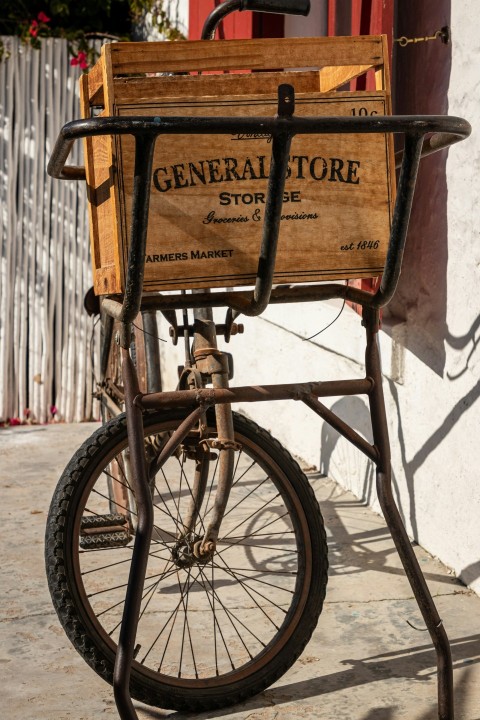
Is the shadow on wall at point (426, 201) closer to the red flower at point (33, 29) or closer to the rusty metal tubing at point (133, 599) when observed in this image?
the rusty metal tubing at point (133, 599)

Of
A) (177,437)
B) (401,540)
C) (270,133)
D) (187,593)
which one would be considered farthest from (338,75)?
(187,593)

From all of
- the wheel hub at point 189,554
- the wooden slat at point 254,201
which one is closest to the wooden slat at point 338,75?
the wooden slat at point 254,201

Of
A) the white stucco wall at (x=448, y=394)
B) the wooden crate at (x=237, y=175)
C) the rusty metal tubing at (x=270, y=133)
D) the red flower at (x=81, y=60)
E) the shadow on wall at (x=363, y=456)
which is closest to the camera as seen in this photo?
the rusty metal tubing at (x=270, y=133)

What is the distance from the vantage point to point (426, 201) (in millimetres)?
3670

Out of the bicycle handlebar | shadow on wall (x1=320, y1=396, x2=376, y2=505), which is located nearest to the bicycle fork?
the bicycle handlebar

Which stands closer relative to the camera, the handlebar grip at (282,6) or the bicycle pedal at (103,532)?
the handlebar grip at (282,6)

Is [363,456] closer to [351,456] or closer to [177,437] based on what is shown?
[351,456]

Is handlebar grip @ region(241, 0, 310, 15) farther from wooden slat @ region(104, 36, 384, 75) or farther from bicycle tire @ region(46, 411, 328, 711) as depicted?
bicycle tire @ region(46, 411, 328, 711)

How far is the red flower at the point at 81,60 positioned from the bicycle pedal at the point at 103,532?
3.30 metres

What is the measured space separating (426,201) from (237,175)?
144 centimetres

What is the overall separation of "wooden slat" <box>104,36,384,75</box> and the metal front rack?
9.6 inches

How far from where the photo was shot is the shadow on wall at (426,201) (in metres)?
3.57

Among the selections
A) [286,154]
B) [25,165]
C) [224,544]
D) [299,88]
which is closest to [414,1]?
[299,88]

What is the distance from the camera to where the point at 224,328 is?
2980 mm
